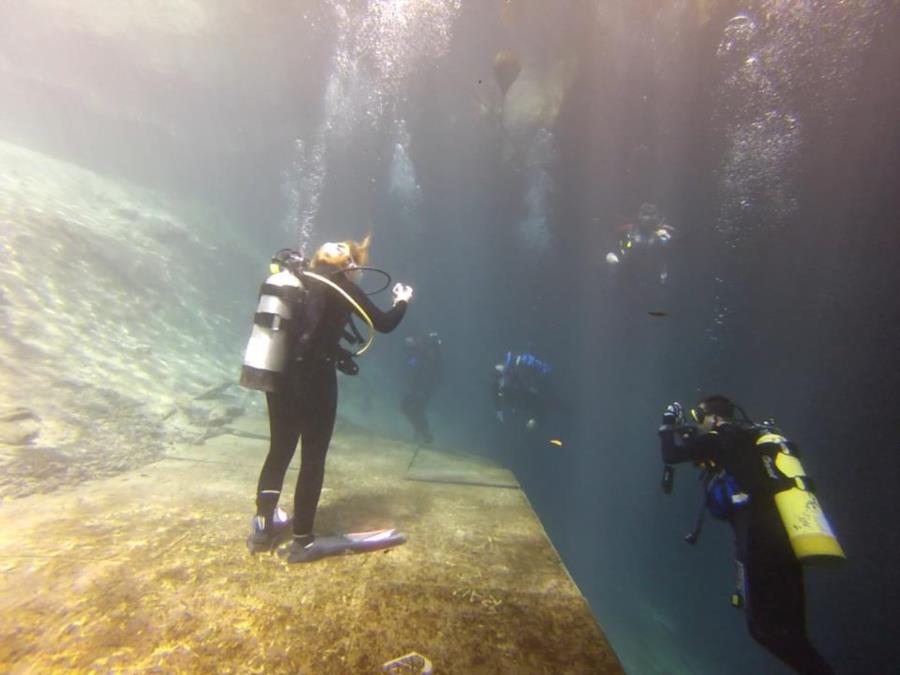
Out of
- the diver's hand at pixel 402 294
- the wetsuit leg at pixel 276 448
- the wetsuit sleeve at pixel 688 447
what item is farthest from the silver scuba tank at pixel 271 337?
the wetsuit sleeve at pixel 688 447

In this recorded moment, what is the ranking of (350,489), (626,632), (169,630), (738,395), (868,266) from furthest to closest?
(738,395)
(626,632)
(868,266)
(350,489)
(169,630)

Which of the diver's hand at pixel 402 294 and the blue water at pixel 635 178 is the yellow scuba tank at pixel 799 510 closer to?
the diver's hand at pixel 402 294

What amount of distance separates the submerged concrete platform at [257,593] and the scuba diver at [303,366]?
8.3 inches

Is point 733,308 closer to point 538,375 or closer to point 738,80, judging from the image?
point 738,80

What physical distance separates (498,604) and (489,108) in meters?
16.8

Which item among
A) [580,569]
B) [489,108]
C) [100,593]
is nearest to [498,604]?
[100,593]

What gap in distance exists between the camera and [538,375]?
41.0 feet

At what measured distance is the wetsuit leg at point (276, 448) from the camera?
277 cm

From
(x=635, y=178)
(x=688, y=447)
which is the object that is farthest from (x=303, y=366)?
(x=635, y=178)

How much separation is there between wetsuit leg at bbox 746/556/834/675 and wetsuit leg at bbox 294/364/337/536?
3.29 m

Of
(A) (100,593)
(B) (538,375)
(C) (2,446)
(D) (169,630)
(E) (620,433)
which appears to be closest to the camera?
(D) (169,630)

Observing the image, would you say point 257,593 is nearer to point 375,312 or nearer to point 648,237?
point 375,312

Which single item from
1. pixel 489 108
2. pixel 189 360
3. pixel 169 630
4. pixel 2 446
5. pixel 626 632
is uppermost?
pixel 489 108

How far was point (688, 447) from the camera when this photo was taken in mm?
3598
